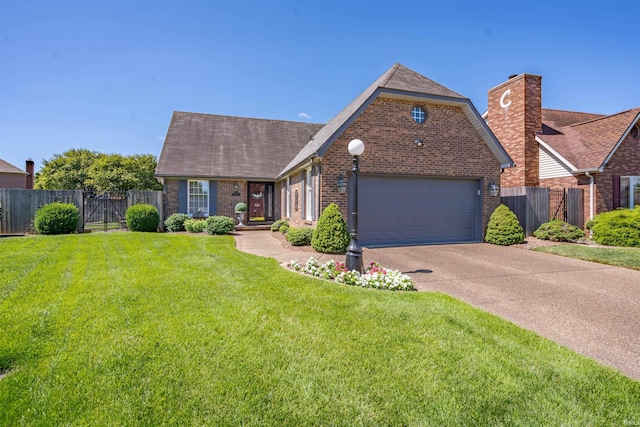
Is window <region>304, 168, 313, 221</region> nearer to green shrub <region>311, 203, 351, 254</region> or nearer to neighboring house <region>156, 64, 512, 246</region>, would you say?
neighboring house <region>156, 64, 512, 246</region>

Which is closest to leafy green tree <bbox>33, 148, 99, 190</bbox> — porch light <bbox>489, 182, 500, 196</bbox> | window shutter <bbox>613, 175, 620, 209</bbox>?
porch light <bbox>489, 182, 500, 196</bbox>

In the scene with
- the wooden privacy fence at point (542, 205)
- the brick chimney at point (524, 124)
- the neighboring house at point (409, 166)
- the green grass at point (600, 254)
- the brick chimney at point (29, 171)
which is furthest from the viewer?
the brick chimney at point (29, 171)

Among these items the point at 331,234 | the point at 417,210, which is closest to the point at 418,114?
the point at 417,210

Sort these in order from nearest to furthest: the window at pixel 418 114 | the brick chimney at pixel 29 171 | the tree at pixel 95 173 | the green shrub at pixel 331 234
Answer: the green shrub at pixel 331 234 < the window at pixel 418 114 < the tree at pixel 95 173 < the brick chimney at pixel 29 171

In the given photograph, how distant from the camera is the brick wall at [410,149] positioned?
34.0 feet

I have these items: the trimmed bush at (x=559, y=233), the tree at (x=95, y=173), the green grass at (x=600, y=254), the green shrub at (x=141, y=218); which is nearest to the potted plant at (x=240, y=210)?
the green shrub at (x=141, y=218)

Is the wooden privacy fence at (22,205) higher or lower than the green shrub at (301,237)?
higher

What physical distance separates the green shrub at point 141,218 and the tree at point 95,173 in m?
13.8

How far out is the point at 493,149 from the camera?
11711mm

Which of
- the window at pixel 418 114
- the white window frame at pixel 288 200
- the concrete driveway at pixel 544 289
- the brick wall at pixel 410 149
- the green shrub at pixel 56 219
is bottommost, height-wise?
the concrete driveway at pixel 544 289

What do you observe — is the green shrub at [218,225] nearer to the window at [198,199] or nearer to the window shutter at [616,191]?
the window at [198,199]

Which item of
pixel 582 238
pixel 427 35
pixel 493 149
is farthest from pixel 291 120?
pixel 582 238

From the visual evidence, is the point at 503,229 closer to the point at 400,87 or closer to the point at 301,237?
the point at 400,87

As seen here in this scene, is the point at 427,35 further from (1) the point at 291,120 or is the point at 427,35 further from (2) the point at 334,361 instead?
(1) the point at 291,120
